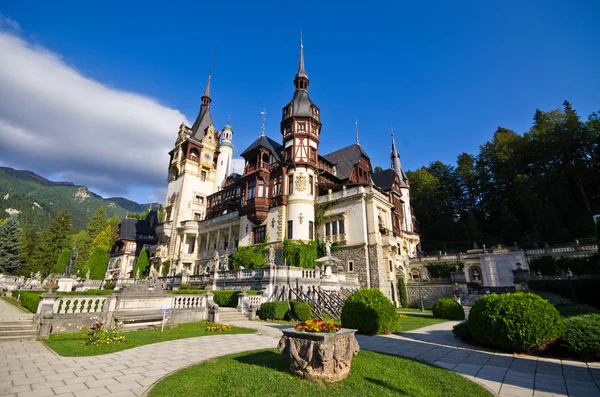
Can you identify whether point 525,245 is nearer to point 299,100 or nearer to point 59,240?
point 299,100

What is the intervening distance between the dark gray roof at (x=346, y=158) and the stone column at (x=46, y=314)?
104ft

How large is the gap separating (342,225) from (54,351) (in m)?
26.6

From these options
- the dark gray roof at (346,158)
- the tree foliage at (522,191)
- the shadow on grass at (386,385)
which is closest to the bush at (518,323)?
the shadow on grass at (386,385)

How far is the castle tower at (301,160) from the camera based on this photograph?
103 feet

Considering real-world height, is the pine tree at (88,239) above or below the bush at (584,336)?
above

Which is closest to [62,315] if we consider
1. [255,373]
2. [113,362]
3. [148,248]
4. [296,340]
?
[113,362]

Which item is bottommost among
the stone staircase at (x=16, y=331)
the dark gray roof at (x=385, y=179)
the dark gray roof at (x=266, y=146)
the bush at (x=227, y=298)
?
the stone staircase at (x=16, y=331)

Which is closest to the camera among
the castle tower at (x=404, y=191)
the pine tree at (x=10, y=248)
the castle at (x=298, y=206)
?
the castle at (x=298, y=206)

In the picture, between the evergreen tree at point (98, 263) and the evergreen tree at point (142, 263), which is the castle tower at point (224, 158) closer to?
the evergreen tree at point (142, 263)

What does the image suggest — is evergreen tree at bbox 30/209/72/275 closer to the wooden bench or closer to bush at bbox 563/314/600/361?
the wooden bench

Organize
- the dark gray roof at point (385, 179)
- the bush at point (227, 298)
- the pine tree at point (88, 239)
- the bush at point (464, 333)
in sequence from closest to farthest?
the bush at point (464, 333)
the bush at point (227, 298)
the dark gray roof at point (385, 179)
the pine tree at point (88, 239)

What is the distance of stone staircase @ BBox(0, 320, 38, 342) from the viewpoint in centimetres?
996

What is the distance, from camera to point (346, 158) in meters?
40.1

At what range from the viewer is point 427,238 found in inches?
2132
